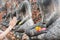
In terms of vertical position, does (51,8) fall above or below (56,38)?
above

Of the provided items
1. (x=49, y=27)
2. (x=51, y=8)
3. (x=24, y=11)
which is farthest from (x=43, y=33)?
(x=24, y=11)

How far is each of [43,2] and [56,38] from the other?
40 centimetres

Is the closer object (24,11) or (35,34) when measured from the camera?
(35,34)

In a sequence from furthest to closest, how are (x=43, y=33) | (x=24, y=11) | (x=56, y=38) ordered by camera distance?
1. (x=24, y=11)
2. (x=43, y=33)
3. (x=56, y=38)

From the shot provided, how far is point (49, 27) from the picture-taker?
1.58 meters

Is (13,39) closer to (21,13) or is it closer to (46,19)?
(21,13)

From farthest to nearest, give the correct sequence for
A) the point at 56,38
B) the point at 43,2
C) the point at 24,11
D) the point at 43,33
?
the point at 24,11 → the point at 43,2 → the point at 43,33 → the point at 56,38

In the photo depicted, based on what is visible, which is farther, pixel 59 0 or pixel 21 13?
pixel 21 13

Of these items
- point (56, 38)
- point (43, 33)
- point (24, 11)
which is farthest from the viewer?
point (24, 11)

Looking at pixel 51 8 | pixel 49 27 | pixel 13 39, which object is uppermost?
pixel 51 8

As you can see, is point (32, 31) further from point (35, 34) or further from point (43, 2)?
point (43, 2)

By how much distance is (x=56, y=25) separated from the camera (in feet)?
4.87

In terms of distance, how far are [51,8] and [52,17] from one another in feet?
0.28

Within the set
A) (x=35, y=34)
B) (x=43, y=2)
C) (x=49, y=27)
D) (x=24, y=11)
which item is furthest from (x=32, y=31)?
(x=24, y=11)
